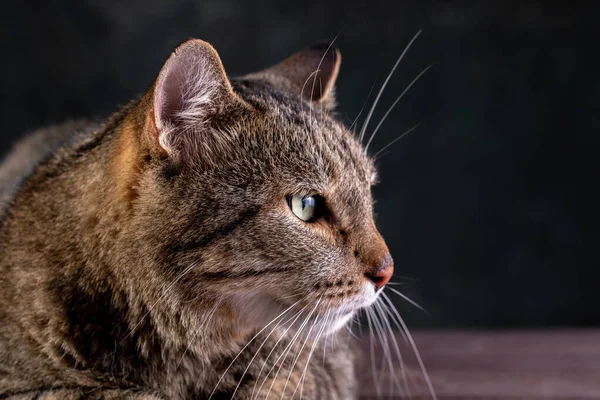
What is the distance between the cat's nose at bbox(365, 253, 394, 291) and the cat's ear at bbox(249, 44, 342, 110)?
32 centimetres

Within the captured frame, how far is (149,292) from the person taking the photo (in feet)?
3.35

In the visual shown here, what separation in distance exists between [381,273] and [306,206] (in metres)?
Result: 0.14

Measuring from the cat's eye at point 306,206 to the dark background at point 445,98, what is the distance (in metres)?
1.14

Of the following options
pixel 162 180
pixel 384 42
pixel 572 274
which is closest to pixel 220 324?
pixel 162 180

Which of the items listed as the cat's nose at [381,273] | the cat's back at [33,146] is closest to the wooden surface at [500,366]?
the cat's nose at [381,273]

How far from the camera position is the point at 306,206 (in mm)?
1062

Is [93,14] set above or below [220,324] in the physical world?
above

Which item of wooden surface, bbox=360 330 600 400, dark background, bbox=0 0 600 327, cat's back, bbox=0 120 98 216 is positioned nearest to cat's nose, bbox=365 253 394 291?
wooden surface, bbox=360 330 600 400

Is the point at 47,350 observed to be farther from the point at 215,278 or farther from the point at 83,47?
the point at 83,47

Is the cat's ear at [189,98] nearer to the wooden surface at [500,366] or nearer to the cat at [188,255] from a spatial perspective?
the cat at [188,255]

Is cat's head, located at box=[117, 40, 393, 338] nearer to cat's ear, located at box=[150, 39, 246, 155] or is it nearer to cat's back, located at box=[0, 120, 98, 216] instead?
cat's ear, located at box=[150, 39, 246, 155]

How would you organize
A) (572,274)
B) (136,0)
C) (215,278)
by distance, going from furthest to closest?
(572,274) → (136,0) → (215,278)

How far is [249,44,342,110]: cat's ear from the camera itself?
50.5 inches

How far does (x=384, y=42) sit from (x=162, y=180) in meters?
1.35
